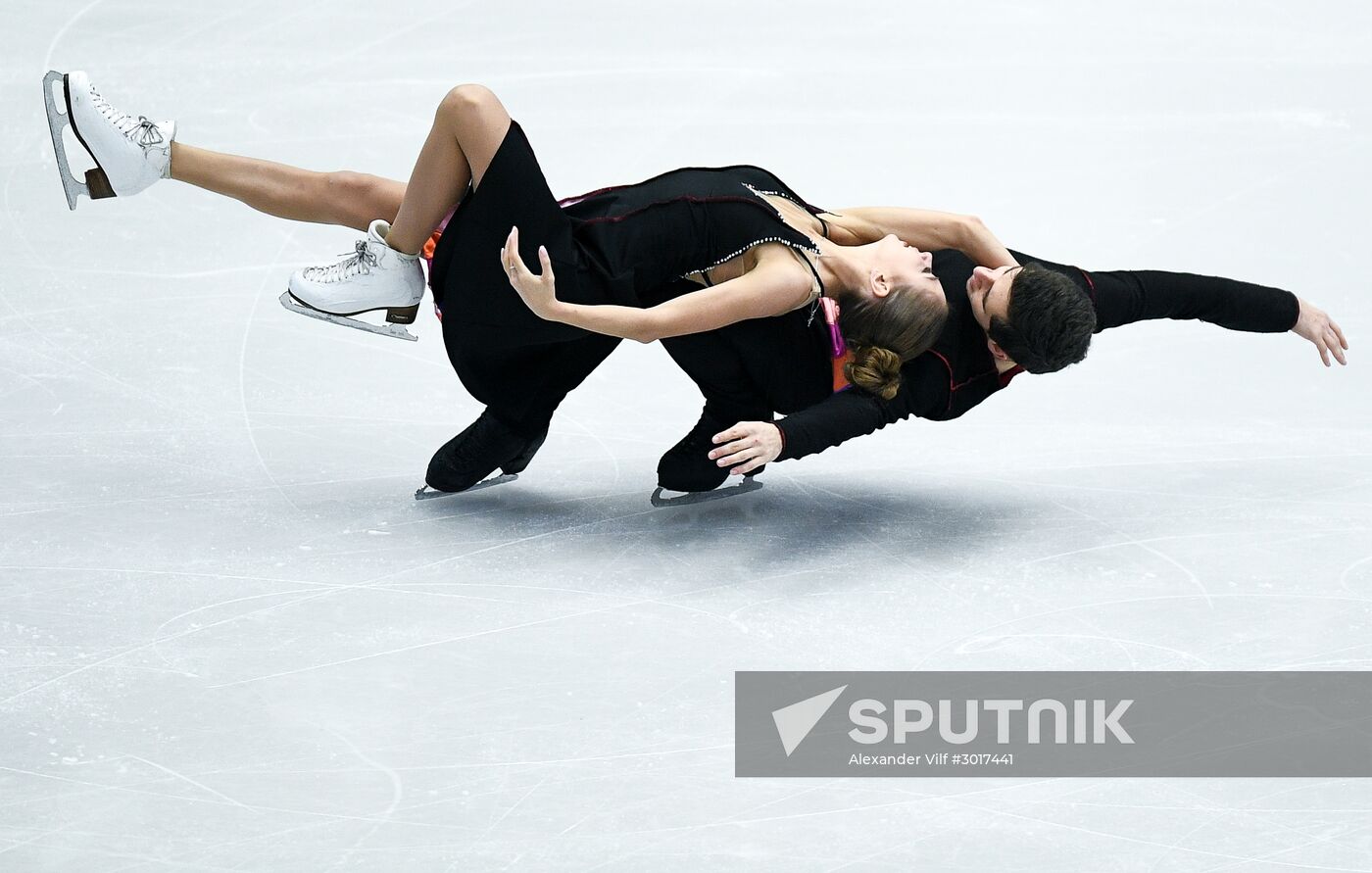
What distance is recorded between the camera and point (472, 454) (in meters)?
3.86

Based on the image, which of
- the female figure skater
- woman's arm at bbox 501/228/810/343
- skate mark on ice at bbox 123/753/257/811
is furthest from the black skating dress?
skate mark on ice at bbox 123/753/257/811

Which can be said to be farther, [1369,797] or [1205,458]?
[1205,458]

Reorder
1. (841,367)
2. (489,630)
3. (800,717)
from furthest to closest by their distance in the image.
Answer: (841,367) < (489,630) < (800,717)

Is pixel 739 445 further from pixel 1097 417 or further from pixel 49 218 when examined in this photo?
pixel 49 218

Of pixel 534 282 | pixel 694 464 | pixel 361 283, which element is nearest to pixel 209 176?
pixel 361 283

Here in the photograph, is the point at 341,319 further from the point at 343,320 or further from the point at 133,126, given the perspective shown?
the point at 133,126

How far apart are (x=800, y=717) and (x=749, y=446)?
2.25 feet

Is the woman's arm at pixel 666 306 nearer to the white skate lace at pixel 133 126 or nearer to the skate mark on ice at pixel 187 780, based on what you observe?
the white skate lace at pixel 133 126

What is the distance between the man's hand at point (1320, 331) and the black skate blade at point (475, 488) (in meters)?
2.15

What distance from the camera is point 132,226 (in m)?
5.32

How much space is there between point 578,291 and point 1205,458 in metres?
1.96

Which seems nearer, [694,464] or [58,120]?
[58,120]

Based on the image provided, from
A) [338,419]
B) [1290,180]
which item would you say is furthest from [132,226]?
[1290,180]

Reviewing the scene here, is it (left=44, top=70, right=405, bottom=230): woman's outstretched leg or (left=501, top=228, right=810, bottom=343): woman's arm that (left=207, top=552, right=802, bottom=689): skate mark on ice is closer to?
(left=501, top=228, right=810, bottom=343): woman's arm
